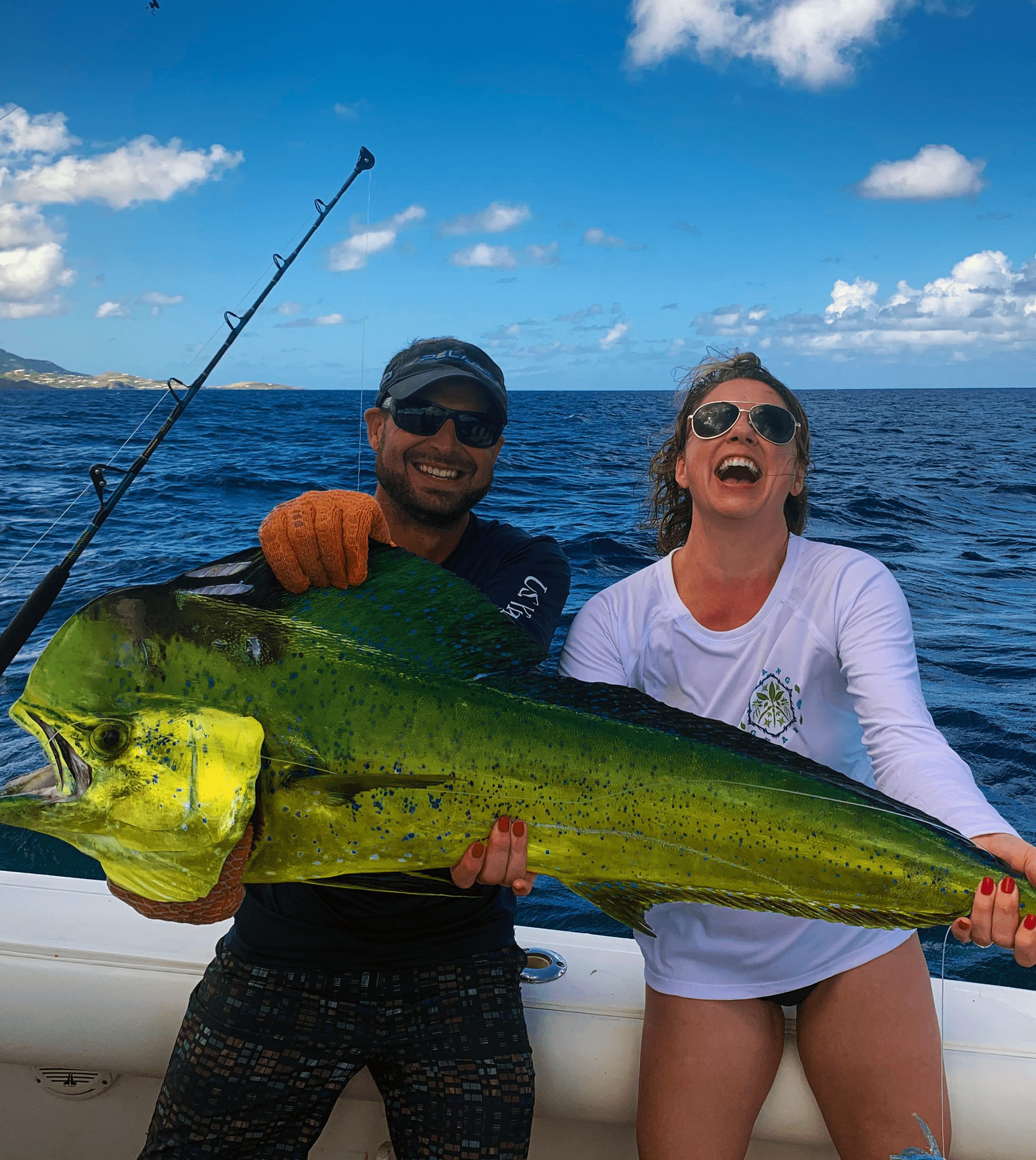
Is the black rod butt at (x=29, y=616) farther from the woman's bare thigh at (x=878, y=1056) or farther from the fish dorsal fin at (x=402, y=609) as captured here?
the woman's bare thigh at (x=878, y=1056)

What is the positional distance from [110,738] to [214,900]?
0.36m

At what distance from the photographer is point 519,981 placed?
2084mm

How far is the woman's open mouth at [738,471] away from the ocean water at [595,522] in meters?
0.70

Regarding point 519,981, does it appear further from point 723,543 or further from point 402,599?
point 723,543

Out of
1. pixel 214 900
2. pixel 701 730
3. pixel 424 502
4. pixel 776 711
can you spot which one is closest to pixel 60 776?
pixel 214 900

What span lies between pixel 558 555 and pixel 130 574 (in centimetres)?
793

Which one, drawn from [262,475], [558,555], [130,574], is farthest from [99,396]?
[558,555]

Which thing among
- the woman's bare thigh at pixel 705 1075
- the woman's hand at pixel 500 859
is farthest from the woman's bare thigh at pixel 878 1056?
the woman's hand at pixel 500 859

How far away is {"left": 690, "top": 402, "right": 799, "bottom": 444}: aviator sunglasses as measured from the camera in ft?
7.49

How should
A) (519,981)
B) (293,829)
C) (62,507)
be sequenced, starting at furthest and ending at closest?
1. (62,507)
2. (519,981)
3. (293,829)

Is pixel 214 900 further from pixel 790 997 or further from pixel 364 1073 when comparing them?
pixel 790 997

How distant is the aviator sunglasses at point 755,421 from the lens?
2.28 meters

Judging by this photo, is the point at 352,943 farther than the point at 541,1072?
No

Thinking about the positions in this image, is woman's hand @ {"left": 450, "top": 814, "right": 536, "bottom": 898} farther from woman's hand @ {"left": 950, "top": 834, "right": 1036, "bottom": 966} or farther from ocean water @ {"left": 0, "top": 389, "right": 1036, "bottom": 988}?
ocean water @ {"left": 0, "top": 389, "right": 1036, "bottom": 988}
